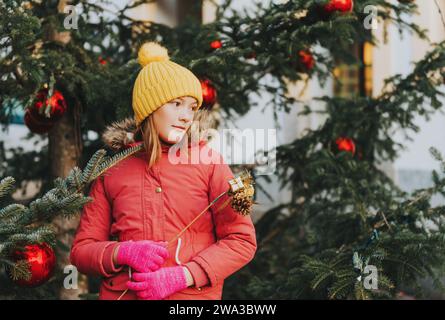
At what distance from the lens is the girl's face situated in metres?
2.35

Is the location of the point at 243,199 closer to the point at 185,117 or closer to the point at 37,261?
the point at 185,117

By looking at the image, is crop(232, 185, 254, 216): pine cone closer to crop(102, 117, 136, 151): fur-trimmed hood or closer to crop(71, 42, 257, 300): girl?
crop(71, 42, 257, 300): girl

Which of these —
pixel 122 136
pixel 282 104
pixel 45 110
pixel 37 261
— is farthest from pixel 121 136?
pixel 282 104

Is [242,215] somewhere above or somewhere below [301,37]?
below

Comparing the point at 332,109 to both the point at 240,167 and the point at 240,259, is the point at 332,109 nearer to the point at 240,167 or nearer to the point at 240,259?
the point at 240,167

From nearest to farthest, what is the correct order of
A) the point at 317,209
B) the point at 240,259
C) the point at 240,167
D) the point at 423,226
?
the point at 240,259
the point at 423,226
the point at 317,209
the point at 240,167

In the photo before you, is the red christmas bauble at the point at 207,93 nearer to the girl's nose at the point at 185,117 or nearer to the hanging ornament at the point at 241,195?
the girl's nose at the point at 185,117

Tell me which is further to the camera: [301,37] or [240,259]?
[301,37]

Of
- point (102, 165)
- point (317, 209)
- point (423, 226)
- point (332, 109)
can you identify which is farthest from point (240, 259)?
point (332, 109)

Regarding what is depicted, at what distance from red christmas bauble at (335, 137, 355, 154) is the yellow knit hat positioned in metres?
1.83

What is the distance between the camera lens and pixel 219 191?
7.62 feet

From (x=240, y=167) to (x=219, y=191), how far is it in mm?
1844

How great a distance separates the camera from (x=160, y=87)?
7.63 feet

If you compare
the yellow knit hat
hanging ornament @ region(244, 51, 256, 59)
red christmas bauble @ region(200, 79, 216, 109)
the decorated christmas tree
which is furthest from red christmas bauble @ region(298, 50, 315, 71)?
the yellow knit hat
